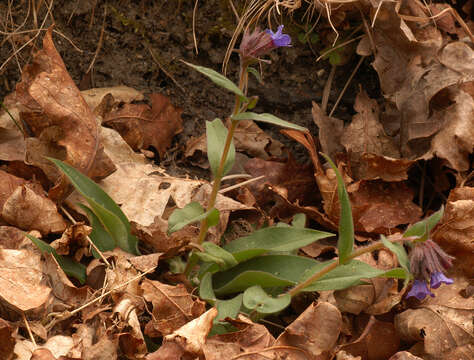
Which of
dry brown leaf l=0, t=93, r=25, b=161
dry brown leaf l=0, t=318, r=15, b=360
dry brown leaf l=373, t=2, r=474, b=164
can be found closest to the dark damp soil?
dry brown leaf l=373, t=2, r=474, b=164

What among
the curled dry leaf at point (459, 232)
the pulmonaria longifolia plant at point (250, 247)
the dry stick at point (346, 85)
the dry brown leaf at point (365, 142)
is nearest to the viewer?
the pulmonaria longifolia plant at point (250, 247)

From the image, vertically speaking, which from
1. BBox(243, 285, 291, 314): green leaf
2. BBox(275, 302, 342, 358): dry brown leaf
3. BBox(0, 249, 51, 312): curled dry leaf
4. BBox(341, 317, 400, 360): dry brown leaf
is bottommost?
BBox(341, 317, 400, 360): dry brown leaf

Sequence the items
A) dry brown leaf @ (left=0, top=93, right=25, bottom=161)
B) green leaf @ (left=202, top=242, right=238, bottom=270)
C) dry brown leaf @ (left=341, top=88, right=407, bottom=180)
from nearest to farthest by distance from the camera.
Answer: green leaf @ (left=202, top=242, right=238, bottom=270) < dry brown leaf @ (left=0, top=93, right=25, bottom=161) < dry brown leaf @ (left=341, top=88, right=407, bottom=180)

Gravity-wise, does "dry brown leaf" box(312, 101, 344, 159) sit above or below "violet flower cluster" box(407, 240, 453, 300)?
below

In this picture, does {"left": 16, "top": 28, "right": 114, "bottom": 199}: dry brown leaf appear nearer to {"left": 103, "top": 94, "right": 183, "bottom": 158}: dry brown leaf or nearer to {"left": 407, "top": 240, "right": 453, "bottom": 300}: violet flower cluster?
{"left": 103, "top": 94, "right": 183, "bottom": 158}: dry brown leaf

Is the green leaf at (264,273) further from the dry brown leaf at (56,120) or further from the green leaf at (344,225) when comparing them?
the dry brown leaf at (56,120)

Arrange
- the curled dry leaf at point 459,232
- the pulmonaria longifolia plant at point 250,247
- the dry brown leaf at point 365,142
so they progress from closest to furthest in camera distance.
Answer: the pulmonaria longifolia plant at point 250,247
the curled dry leaf at point 459,232
the dry brown leaf at point 365,142

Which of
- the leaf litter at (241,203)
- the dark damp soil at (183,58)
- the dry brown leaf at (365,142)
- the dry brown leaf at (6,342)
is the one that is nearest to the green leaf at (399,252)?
the leaf litter at (241,203)

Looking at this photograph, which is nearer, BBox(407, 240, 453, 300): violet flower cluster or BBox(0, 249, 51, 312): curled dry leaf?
BBox(407, 240, 453, 300): violet flower cluster
